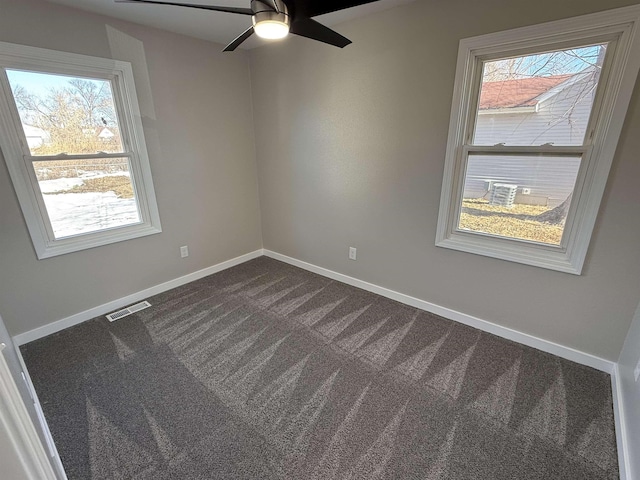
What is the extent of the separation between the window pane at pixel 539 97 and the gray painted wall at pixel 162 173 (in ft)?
8.08

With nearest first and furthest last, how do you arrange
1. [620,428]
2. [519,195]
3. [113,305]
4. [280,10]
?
[280,10], [620,428], [519,195], [113,305]

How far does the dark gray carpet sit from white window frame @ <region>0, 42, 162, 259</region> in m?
0.74

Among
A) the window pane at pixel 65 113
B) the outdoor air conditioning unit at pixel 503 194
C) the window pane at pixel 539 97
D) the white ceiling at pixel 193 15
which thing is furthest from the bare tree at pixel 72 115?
the outdoor air conditioning unit at pixel 503 194

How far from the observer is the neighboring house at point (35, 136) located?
2.14 meters

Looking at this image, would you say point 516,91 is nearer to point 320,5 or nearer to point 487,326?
point 320,5

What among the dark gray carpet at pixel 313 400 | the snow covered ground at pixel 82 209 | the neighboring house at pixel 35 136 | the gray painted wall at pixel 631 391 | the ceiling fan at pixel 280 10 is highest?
the ceiling fan at pixel 280 10

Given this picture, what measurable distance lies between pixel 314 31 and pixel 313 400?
81.6 inches

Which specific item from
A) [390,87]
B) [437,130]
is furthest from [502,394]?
[390,87]

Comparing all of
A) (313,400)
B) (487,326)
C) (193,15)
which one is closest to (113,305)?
(313,400)

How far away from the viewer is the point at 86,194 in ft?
8.18

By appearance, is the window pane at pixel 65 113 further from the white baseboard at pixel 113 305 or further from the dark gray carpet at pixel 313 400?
the dark gray carpet at pixel 313 400

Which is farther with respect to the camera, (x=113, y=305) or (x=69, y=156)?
(x=113, y=305)

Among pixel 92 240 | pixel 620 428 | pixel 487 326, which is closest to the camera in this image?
pixel 620 428

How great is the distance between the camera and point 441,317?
260 cm
